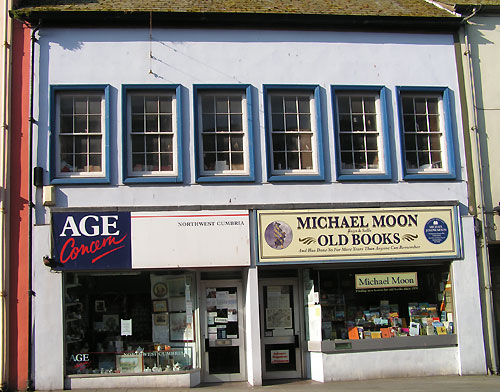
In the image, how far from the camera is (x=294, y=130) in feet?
42.1

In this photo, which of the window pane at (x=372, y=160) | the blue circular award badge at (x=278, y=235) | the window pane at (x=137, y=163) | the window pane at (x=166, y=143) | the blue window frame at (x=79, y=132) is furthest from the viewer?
the window pane at (x=372, y=160)

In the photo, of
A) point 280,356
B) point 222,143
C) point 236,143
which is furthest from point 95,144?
point 280,356

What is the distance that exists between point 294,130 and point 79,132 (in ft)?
14.9

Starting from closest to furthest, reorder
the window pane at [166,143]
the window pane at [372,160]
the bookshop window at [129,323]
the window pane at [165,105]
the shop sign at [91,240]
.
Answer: the shop sign at [91,240] < the bookshop window at [129,323] < the window pane at [166,143] < the window pane at [165,105] < the window pane at [372,160]

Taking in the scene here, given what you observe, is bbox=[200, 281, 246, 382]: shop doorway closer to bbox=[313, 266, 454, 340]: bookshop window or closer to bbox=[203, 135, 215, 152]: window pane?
bbox=[313, 266, 454, 340]: bookshop window

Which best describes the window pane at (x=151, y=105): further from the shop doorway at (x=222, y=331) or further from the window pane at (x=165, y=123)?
the shop doorway at (x=222, y=331)

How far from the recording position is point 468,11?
532 inches

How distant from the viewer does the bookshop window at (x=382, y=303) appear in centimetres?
1268

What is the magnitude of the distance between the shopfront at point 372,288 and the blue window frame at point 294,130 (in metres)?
1.03

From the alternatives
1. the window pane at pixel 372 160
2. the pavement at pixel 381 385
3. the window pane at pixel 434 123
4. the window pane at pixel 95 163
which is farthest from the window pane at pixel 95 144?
the window pane at pixel 434 123

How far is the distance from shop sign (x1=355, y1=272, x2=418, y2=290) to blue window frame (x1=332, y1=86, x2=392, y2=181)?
2.15 meters

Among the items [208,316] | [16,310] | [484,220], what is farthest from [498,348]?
[16,310]

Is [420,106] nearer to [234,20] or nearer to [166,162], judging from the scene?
[234,20]

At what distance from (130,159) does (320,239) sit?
168 inches
